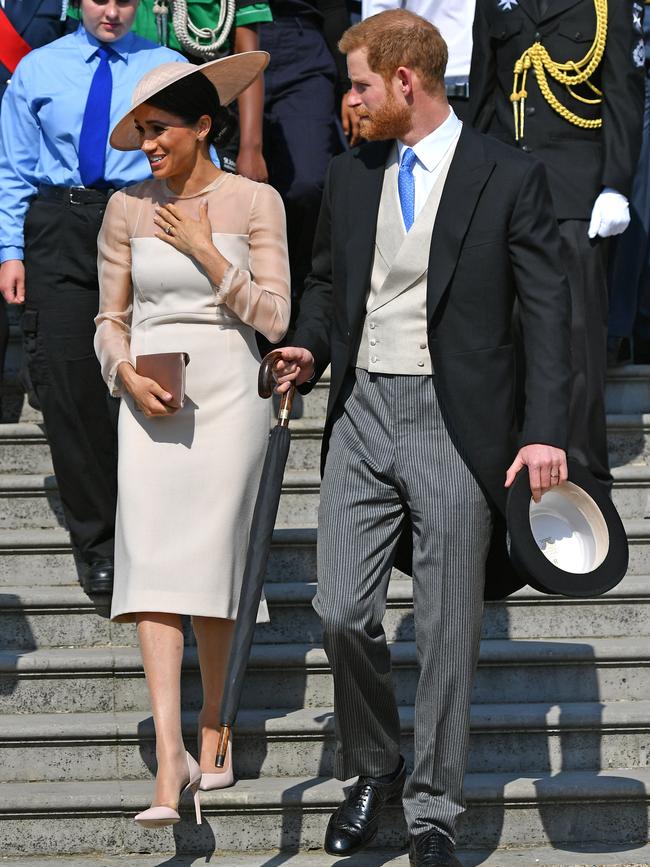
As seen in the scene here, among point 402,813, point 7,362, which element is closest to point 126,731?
point 402,813

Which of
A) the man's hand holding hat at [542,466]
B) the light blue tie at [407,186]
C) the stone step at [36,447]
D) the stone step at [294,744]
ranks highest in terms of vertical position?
the light blue tie at [407,186]

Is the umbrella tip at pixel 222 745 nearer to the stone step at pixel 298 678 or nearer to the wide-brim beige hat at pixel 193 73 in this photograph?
the stone step at pixel 298 678

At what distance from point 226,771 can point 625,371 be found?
2461mm

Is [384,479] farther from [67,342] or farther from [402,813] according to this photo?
[67,342]

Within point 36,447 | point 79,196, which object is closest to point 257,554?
point 79,196

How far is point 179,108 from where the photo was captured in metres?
4.47

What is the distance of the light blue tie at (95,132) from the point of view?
5.12m

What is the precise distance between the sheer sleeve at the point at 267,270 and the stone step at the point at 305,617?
96cm

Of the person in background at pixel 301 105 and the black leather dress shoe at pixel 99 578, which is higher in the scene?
the person in background at pixel 301 105

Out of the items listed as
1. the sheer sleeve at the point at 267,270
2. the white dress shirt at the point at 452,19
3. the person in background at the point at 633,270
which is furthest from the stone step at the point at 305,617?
the white dress shirt at the point at 452,19

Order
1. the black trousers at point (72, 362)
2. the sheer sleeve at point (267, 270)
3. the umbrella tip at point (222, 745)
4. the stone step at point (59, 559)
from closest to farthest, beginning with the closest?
the umbrella tip at point (222, 745), the sheer sleeve at point (267, 270), the black trousers at point (72, 362), the stone step at point (59, 559)

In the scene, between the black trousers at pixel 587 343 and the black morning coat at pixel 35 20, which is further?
the black morning coat at pixel 35 20

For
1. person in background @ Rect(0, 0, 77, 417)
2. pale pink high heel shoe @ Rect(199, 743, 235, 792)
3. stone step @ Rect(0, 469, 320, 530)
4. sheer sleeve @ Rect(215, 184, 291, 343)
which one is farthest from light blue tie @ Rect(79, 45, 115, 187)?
pale pink high heel shoe @ Rect(199, 743, 235, 792)

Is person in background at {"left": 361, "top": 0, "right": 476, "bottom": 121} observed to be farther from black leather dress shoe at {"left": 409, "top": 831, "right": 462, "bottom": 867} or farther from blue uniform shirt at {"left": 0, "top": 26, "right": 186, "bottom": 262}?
black leather dress shoe at {"left": 409, "top": 831, "right": 462, "bottom": 867}
